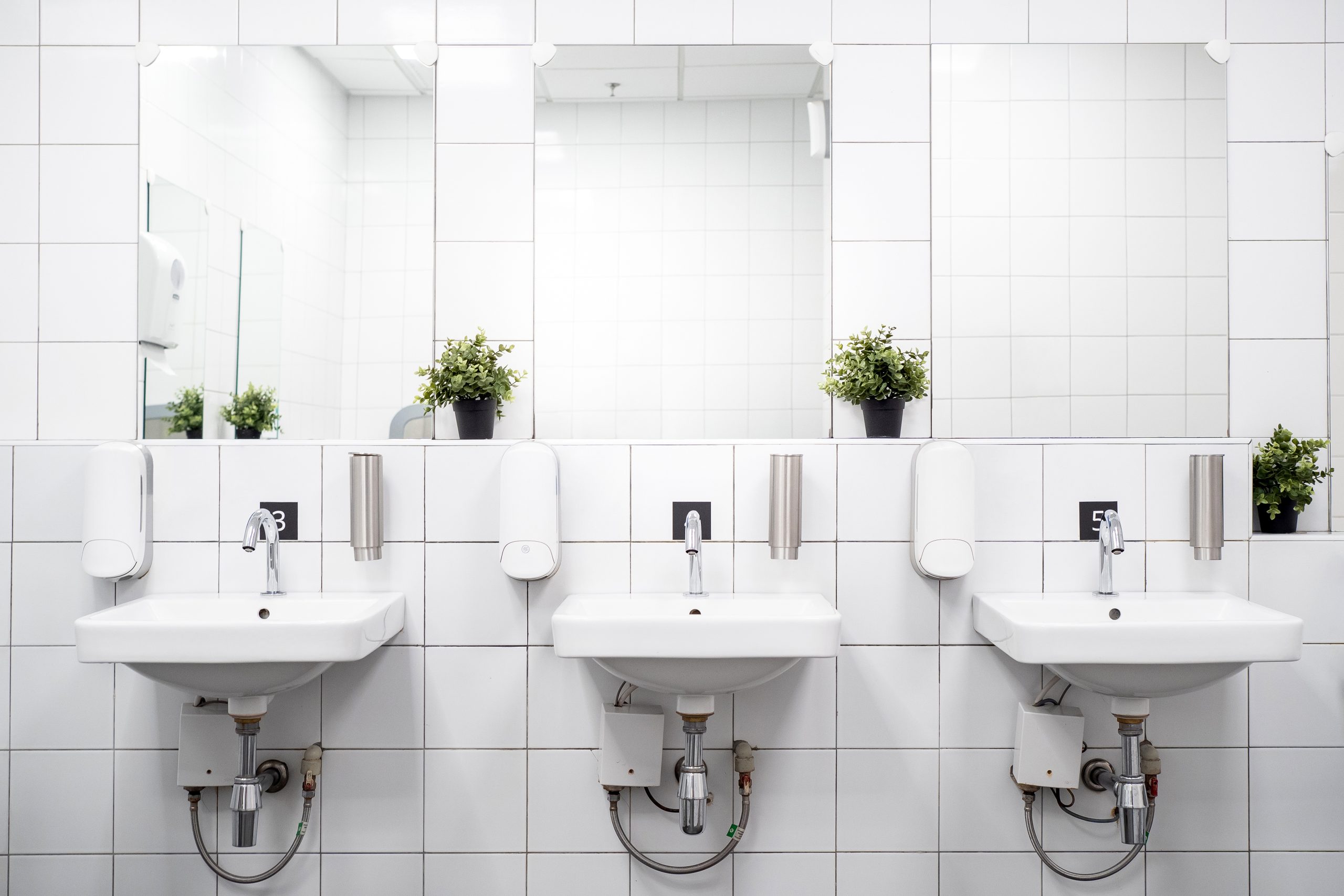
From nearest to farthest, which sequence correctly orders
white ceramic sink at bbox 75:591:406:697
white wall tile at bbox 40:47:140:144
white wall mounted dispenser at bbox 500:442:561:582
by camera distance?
white ceramic sink at bbox 75:591:406:697
white wall mounted dispenser at bbox 500:442:561:582
white wall tile at bbox 40:47:140:144

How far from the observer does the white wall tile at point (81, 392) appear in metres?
1.87

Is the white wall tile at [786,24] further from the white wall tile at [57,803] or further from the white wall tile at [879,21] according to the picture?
the white wall tile at [57,803]

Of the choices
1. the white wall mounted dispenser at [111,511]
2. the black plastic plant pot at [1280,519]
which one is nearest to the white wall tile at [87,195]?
the white wall mounted dispenser at [111,511]

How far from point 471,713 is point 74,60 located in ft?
6.11

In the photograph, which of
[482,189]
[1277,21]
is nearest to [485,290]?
[482,189]

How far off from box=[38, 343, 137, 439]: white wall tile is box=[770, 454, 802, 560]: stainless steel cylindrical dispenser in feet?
5.10

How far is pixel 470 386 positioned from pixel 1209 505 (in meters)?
1.69

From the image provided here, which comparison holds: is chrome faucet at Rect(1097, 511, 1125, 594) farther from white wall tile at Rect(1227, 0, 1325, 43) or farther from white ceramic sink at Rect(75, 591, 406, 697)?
white ceramic sink at Rect(75, 591, 406, 697)

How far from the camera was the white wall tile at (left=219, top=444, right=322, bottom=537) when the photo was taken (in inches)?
70.7

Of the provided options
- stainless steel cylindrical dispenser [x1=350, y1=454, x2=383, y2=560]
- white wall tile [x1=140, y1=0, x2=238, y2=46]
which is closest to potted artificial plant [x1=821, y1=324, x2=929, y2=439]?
stainless steel cylindrical dispenser [x1=350, y1=454, x2=383, y2=560]

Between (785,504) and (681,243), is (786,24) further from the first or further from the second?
(785,504)

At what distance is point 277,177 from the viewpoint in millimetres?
1906

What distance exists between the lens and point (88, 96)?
1.88 metres

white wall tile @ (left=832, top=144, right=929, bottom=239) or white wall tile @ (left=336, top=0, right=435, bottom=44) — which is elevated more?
white wall tile @ (left=336, top=0, right=435, bottom=44)
